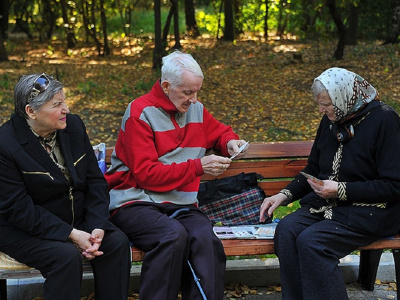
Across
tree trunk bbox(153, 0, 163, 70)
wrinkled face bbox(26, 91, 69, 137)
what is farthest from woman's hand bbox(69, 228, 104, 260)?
tree trunk bbox(153, 0, 163, 70)

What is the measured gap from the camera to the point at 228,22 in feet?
54.1

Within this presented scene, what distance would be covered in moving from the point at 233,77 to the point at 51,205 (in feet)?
30.4

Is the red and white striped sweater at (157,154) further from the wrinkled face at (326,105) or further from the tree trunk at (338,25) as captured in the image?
the tree trunk at (338,25)

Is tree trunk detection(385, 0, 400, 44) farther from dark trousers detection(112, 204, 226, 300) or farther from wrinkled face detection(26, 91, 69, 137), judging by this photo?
wrinkled face detection(26, 91, 69, 137)

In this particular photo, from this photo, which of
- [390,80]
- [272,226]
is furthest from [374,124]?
[390,80]

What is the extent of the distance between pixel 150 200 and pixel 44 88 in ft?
3.05

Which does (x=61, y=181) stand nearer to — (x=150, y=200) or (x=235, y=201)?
(x=150, y=200)

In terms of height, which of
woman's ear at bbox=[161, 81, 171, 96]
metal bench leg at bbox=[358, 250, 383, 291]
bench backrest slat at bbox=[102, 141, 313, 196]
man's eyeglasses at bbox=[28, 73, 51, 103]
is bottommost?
metal bench leg at bbox=[358, 250, 383, 291]

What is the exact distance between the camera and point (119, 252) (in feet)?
11.2

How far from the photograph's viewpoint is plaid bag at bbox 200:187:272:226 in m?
4.09

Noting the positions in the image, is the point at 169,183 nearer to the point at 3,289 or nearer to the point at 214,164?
the point at 214,164

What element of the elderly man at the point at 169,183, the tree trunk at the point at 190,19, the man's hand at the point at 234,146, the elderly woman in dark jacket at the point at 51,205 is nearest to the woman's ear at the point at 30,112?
the elderly woman in dark jacket at the point at 51,205

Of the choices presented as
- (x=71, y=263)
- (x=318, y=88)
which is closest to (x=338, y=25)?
(x=318, y=88)

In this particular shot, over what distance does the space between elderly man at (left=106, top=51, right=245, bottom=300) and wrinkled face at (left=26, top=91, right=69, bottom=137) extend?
1.52 ft
